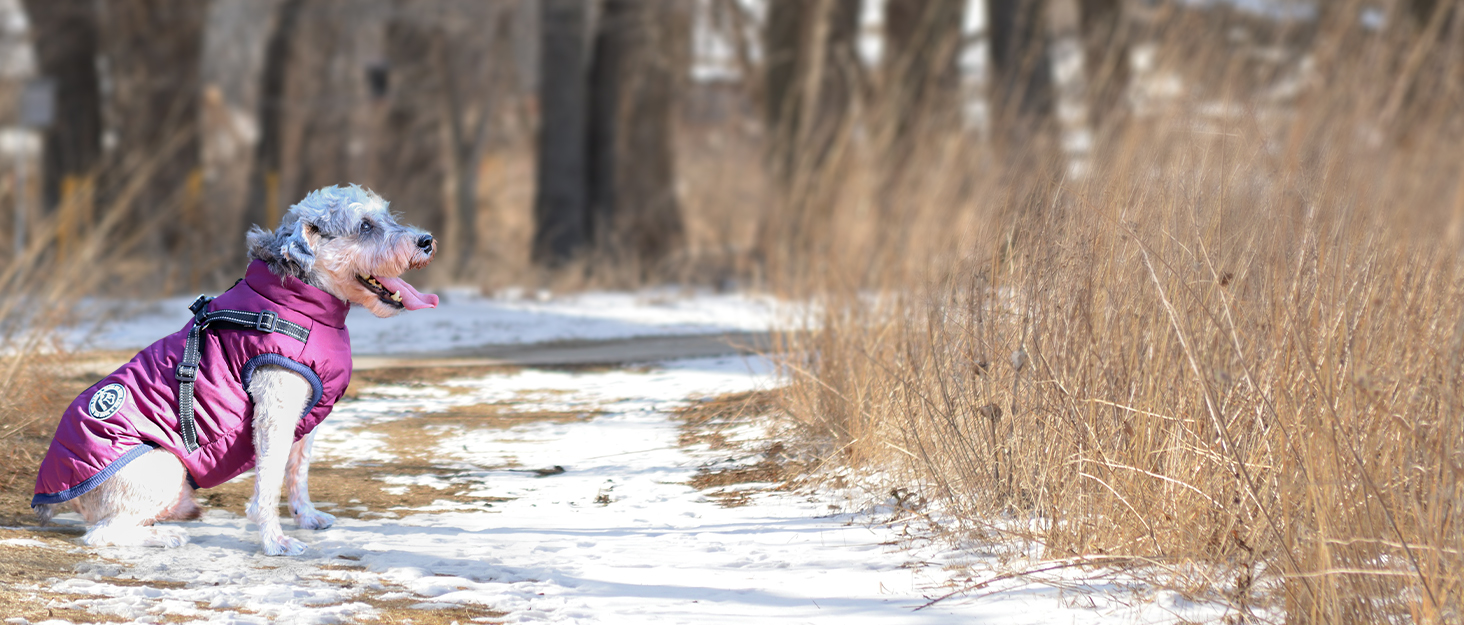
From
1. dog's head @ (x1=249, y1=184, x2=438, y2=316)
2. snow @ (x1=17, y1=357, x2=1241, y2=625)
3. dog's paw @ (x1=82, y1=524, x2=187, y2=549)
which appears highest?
dog's head @ (x1=249, y1=184, x2=438, y2=316)

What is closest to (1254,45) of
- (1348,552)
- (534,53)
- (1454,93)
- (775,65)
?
(1454,93)

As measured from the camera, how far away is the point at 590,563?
14.1 ft

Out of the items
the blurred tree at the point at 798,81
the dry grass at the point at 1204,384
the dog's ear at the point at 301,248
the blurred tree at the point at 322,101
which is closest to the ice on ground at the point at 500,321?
the blurred tree at the point at 798,81

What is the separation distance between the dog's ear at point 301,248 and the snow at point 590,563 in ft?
3.11

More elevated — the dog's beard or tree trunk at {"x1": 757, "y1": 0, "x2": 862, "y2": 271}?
tree trunk at {"x1": 757, "y1": 0, "x2": 862, "y2": 271}

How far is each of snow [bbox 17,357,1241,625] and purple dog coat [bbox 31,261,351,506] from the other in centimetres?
32

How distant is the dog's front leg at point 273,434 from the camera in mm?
4418

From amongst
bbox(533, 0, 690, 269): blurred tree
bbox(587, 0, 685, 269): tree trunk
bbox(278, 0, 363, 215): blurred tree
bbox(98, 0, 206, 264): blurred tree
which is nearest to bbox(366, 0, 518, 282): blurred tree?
bbox(278, 0, 363, 215): blurred tree

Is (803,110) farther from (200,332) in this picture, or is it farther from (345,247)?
(200,332)

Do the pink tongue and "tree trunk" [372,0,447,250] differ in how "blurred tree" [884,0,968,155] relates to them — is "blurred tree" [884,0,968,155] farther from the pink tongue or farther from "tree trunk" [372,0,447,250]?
"tree trunk" [372,0,447,250]

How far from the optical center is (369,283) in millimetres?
4504

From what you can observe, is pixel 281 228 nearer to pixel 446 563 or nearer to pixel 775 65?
pixel 446 563

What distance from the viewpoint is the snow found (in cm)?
375

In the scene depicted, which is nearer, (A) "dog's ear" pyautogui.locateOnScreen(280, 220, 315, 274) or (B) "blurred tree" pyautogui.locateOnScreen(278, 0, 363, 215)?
(A) "dog's ear" pyautogui.locateOnScreen(280, 220, 315, 274)
